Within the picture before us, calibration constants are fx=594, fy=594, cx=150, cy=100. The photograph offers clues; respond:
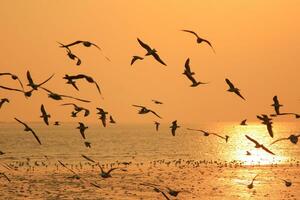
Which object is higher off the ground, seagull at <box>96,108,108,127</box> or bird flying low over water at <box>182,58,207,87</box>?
bird flying low over water at <box>182,58,207,87</box>

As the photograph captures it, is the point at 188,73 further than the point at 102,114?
No

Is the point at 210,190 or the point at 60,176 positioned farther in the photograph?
the point at 60,176

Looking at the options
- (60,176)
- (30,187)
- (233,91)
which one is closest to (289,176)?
(60,176)

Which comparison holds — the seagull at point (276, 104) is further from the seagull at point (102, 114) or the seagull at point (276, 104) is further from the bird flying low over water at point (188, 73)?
the seagull at point (102, 114)

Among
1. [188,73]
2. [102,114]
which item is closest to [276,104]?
[188,73]

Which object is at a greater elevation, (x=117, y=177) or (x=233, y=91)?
(x=233, y=91)

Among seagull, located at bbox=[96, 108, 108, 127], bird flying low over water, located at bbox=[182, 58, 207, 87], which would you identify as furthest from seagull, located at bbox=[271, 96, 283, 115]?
seagull, located at bbox=[96, 108, 108, 127]

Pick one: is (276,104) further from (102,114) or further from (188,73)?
(102,114)

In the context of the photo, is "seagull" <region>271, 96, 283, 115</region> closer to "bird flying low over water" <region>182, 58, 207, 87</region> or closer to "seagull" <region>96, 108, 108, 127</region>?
"bird flying low over water" <region>182, 58, 207, 87</region>

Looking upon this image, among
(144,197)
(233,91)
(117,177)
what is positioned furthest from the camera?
(117,177)

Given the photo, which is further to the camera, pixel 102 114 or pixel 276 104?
pixel 102 114

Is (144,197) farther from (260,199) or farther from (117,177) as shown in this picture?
(117,177)

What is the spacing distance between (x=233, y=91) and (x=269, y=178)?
78.0 meters

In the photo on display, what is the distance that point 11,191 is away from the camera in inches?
2798
